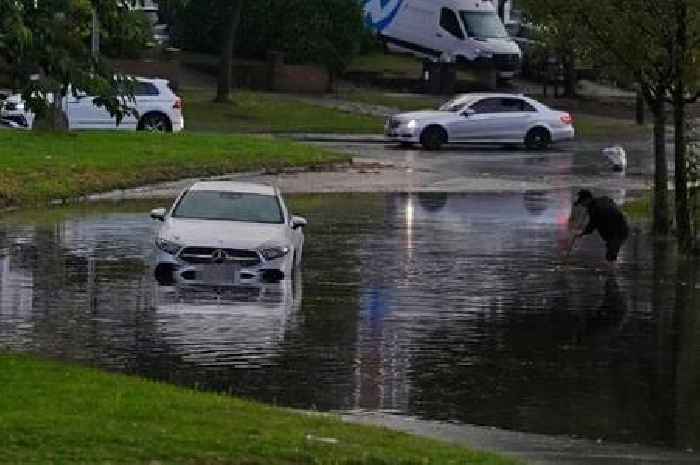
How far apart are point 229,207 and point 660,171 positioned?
790 cm

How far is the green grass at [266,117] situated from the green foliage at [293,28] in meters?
6.00

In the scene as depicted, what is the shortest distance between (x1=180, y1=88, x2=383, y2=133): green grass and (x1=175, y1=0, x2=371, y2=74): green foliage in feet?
19.7

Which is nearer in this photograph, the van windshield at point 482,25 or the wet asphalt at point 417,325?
the wet asphalt at point 417,325

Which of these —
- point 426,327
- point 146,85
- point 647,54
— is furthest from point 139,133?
point 426,327

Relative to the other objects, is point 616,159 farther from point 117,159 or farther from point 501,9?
point 501,9

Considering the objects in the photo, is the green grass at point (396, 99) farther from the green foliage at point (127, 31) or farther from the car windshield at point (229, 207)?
the green foliage at point (127, 31)

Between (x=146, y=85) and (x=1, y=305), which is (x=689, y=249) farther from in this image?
(x=146, y=85)

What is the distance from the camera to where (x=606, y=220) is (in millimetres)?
23109

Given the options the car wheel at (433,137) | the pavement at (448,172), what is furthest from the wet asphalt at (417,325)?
the car wheel at (433,137)

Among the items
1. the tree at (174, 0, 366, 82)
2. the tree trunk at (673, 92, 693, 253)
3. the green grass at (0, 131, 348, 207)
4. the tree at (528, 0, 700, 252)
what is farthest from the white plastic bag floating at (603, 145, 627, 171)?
the tree at (174, 0, 366, 82)

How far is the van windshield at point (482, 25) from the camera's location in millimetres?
65113

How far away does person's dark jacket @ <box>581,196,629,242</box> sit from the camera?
2306 cm

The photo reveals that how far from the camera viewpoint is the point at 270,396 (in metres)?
13.5

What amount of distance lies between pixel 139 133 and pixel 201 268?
69.0ft
